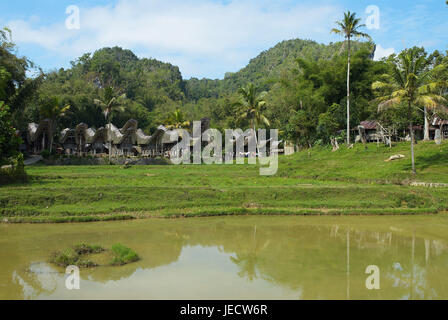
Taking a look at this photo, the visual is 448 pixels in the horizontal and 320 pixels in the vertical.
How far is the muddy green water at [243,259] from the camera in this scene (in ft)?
21.6

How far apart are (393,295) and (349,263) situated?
1.86 m

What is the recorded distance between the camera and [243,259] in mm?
8766

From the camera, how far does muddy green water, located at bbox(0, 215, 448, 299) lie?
659 centimetres

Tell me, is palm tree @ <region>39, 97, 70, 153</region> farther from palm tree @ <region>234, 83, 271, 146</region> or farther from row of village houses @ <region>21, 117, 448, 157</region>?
palm tree @ <region>234, 83, 271, 146</region>

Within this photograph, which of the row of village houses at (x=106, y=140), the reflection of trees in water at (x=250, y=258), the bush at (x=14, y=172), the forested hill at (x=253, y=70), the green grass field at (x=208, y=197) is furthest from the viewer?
the forested hill at (x=253, y=70)

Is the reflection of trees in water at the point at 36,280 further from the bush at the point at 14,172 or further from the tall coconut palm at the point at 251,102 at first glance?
the tall coconut palm at the point at 251,102

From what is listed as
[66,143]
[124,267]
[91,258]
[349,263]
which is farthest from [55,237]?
[66,143]

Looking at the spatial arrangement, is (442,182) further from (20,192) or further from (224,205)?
(20,192)

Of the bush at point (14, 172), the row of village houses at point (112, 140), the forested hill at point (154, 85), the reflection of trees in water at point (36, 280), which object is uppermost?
the forested hill at point (154, 85)

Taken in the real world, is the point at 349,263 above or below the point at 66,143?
below

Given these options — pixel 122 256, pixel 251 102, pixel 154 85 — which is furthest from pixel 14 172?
pixel 154 85

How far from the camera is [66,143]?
40.8 metres

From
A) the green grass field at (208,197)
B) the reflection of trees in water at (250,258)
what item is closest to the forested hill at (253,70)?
the green grass field at (208,197)
